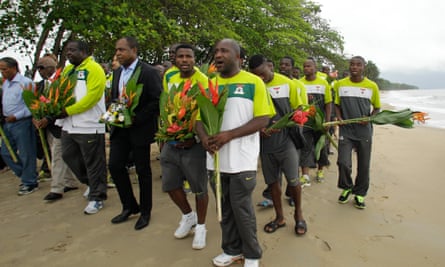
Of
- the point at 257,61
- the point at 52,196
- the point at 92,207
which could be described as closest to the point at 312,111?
the point at 257,61

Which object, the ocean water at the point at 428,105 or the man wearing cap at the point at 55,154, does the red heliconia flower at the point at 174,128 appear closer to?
the man wearing cap at the point at 55,154

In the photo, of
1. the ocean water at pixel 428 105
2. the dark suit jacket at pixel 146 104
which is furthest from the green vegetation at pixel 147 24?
the ocean water at pixel 428 105

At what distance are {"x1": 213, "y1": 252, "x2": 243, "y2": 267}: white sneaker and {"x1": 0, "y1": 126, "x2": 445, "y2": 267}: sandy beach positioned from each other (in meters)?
0.13

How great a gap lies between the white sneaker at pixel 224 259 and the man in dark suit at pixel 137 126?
1.20 m

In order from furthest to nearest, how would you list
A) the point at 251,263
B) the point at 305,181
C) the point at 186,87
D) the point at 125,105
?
the point at 305,181 < the point at 125,105 < the point at 186,87 < the point at 251,263

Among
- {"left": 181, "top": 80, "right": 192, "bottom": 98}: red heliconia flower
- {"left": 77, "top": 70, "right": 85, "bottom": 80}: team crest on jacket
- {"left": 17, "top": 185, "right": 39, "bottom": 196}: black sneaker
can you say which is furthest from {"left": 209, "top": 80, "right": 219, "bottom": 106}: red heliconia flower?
{"left": 17, "top": 185, "right": 39, "bottom": 196}: black sneaker

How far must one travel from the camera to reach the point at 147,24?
6328 mm

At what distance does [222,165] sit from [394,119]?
2.45m

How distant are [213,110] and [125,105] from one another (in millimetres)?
1339

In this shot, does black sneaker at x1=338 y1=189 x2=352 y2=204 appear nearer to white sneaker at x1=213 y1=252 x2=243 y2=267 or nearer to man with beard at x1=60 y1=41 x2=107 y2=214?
white sneaker at x1=213 y1=252 x2=243 y2=267

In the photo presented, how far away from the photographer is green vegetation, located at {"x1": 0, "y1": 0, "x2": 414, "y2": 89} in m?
5.96

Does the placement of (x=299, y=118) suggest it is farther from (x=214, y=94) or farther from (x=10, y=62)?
(x=10, y=62)

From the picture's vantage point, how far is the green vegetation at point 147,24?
5.96 meters

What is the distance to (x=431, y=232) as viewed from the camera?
3.63 metres
